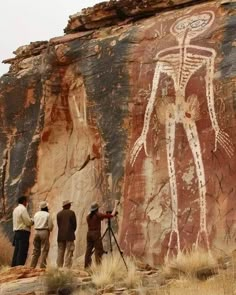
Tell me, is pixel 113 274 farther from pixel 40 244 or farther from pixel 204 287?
pixel 40 244

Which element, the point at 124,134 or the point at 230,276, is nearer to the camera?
the point at 230,276

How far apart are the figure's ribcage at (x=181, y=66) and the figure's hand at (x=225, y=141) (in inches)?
63.0

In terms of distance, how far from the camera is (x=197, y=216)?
53.2ft

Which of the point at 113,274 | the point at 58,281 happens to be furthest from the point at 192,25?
the point at 58,281

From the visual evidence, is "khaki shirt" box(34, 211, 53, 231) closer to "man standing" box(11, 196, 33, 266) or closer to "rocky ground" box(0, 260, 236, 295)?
"man standing" box(11, 196, 33, 266)

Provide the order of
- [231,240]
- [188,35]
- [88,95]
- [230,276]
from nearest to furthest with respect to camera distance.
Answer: [230,276] → [231,240] → [188,35] → [88,95]

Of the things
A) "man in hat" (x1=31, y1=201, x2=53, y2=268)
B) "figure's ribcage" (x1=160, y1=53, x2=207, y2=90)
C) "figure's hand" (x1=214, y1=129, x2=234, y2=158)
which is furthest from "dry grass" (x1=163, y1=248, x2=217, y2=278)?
"figure's ribcage" (x1=160, y1=53, x2=207, y2=90)

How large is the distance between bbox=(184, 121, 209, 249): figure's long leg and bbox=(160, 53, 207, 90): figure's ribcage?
1.03 metres

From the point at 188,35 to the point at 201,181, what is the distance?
365 centimetres

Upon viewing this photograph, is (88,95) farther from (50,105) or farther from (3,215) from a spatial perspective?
(3,215)

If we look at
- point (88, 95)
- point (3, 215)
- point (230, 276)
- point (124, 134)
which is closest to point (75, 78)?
point (88, 95)

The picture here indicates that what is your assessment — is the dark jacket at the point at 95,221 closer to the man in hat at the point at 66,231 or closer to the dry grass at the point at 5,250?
the man in hat at the point at 66,231

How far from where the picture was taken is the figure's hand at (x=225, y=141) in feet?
52.6

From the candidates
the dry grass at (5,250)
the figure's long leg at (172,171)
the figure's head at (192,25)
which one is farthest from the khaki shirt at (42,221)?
the figure's head at (192,25)
